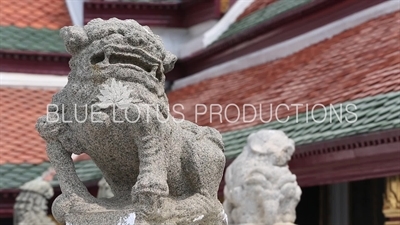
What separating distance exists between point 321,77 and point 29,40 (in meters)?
5.10

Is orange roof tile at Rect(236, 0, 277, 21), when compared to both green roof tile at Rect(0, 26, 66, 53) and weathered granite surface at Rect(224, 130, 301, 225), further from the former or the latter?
weathered granite surface at Rect(224, 130, 301, 225)

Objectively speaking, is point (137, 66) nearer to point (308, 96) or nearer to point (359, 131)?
point (359, 131)

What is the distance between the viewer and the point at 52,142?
→ 457 cm

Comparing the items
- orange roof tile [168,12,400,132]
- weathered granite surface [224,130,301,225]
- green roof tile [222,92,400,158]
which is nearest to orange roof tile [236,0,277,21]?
orange roof tile [168,12,400,132]

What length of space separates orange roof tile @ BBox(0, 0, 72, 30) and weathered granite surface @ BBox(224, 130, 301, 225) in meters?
6.87

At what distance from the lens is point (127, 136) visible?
4406 mm

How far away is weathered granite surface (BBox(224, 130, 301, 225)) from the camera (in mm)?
6840

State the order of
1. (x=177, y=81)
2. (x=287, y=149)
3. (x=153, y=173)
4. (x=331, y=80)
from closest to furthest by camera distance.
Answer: (x=153, y=173), (x=287, y=149), (x=331, y=80), (x=177, y=81)

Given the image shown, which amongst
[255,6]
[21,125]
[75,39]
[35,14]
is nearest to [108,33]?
[75,39]

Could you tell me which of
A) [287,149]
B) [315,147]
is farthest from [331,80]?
[287,149]

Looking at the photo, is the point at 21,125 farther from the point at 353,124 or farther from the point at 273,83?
the point at 353,124

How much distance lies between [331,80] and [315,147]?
1.23 meters

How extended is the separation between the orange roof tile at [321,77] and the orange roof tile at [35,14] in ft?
9.84

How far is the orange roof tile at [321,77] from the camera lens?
8.29m
